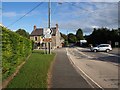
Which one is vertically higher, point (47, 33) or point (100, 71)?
point (47, 33)

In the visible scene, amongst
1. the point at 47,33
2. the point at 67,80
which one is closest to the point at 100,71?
the point at 67,80

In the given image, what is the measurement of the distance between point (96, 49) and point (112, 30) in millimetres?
29123

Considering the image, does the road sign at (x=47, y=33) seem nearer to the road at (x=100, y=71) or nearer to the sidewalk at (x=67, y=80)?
the road at (x=100, y=71)

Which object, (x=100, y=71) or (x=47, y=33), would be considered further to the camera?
(x=47, y=33)

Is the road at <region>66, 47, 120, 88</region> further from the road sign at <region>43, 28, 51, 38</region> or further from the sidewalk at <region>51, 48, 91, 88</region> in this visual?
the road sign at <region>43, 28, 51, 38</region>

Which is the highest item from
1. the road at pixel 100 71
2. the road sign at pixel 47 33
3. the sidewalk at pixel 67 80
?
the road sign at pixel 47 33

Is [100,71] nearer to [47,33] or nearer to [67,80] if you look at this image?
[67,80]

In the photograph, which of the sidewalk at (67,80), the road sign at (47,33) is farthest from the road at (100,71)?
the road sign at (47,33)

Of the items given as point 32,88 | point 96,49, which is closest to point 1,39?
point 32,88

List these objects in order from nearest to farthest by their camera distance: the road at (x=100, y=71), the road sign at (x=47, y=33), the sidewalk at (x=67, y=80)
→ the sidewalk at (x=67, y=80) → the road at (x=100, y=71) → the road sign at (x=47, y=33)

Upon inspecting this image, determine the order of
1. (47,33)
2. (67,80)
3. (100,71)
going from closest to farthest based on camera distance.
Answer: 1. (67,80)
2. (100,71)
3. (47,33)

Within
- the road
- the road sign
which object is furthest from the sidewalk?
the road sign

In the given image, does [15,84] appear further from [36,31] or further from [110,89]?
[36,31]

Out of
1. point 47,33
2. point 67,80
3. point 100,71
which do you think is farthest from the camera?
point 47,33
